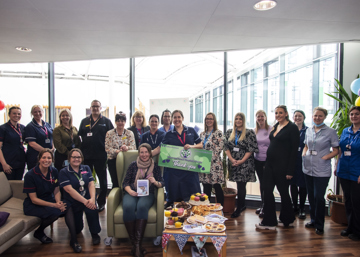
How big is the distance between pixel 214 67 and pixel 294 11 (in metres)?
2.32

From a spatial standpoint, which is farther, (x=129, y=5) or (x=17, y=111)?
(x=17, y=111)

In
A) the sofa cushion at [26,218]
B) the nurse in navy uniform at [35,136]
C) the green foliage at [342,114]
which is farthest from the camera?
the nurse in navy uniform at [35,136]

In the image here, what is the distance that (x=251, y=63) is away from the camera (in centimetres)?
491

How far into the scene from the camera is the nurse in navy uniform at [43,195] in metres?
2.98

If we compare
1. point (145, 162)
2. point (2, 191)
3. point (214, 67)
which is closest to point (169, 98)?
point (214, 67)

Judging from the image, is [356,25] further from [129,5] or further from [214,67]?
[129,5]

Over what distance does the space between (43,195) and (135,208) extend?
120 centimetres

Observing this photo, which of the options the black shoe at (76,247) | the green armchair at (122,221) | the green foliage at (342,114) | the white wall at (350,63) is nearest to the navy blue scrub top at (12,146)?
the black shoe at (76,247)

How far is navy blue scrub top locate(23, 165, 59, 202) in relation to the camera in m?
2.99

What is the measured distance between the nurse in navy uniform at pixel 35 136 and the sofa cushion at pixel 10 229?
1.29 meters

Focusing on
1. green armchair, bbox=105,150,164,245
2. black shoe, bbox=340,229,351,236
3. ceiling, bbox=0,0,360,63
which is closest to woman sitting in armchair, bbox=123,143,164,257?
green armchair, bbox=105,150,164,245

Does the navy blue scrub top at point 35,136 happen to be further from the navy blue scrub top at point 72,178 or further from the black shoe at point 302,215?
the black shoe at point 302,215

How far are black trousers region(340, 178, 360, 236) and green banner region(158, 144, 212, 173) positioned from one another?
1832 mm

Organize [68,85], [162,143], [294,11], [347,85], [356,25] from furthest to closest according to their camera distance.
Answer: [68,85] → [347,85] → [162,143] → [356,25] → [294,11]
